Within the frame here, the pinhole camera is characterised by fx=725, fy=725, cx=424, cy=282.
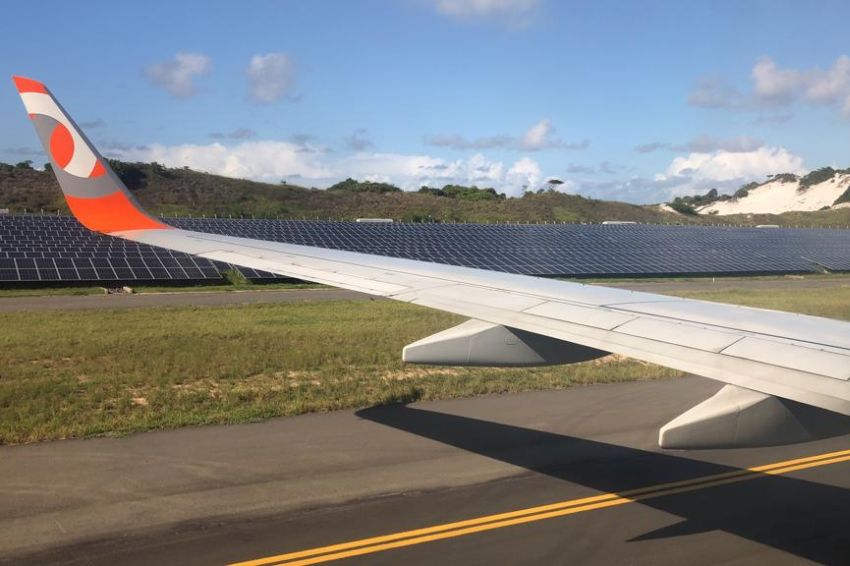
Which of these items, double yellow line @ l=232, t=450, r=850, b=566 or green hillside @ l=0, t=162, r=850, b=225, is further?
green hillside @ l=0, t=162, r=850, b=225

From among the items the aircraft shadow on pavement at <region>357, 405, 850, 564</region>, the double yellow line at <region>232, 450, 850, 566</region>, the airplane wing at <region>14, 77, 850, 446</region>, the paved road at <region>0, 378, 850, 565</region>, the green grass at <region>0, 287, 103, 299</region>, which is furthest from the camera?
the green grass at <region>0, 287, 103, 299</region>

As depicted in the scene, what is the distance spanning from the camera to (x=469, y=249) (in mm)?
40625

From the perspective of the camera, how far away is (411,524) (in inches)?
276

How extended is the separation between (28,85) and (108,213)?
1.88m

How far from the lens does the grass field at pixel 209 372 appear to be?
35.2ft

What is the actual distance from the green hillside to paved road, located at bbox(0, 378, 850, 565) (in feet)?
221

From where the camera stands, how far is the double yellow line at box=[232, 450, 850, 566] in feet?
20.7

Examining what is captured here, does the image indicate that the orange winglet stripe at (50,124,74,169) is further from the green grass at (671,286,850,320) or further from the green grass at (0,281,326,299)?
the green grass at (671,286,850,320)

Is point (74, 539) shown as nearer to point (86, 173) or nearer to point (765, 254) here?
point (86, 173)

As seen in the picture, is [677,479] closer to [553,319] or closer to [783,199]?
[553,319]

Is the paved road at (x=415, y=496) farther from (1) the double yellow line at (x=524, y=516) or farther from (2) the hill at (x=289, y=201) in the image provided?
(2) the hill at (x=289, y=201)

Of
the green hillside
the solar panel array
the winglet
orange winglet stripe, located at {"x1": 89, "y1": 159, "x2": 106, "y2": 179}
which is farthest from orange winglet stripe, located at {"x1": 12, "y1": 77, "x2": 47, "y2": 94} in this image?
the green hillside

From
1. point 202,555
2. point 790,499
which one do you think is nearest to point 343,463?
point 202,555

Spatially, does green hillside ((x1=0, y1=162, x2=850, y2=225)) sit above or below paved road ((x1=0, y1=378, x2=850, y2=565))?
above
